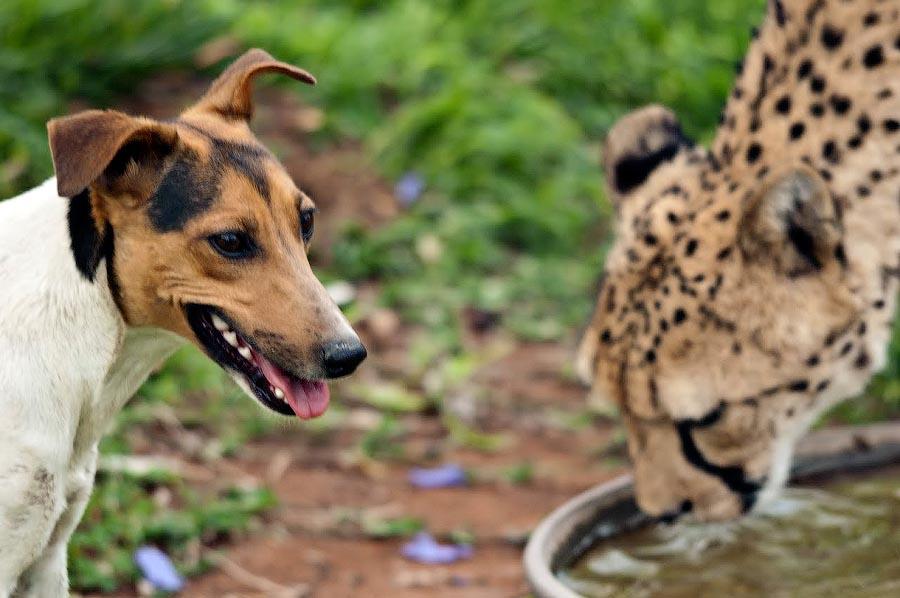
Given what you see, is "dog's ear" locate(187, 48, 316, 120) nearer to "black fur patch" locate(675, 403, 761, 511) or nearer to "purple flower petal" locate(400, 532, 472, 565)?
"black fur patch" locate(675, 403, 761, 511)

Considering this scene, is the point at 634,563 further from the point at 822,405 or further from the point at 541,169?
the point at 541,169

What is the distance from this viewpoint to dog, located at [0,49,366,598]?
3.37 meters

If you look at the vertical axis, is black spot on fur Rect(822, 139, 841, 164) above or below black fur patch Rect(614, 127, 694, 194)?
below

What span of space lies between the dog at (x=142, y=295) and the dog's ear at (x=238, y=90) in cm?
33

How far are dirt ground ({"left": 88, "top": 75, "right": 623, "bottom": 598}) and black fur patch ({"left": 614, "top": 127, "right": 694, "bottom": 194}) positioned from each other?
1436 mm

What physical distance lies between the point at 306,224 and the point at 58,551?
1082 millimetres

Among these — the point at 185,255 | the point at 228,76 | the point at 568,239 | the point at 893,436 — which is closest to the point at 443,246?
the point at 568,239

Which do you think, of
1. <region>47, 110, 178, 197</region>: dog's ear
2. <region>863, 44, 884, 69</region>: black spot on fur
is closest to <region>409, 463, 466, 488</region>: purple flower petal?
<region>863, 44, 884, 69</region>: black spot on fur

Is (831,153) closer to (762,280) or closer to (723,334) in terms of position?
(762,280)

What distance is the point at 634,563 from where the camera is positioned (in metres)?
4.72

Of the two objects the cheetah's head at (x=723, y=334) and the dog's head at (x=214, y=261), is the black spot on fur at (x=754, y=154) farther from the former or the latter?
the dog's head at (x=214, y=261)

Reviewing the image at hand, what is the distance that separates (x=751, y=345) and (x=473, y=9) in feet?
20.1

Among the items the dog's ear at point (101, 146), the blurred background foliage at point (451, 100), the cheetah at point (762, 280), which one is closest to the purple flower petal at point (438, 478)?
the blurred background foliage at point (451, 100)

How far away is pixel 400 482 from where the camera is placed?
5996 millimetres
